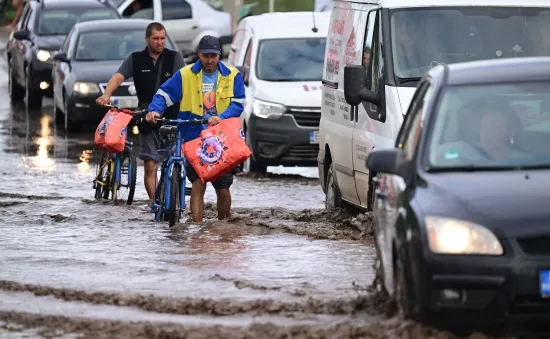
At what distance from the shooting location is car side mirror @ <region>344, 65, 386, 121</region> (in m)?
11.7

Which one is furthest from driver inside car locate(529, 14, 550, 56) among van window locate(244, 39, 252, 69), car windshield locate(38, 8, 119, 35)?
car windshield locate(38, 8, 119, 35)

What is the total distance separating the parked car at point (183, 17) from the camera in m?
35.6

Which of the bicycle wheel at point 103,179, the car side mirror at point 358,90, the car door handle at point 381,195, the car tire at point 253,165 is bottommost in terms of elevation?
the car tire at point 253,165

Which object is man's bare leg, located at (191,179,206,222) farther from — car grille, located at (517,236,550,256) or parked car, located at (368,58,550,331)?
car grille, located at (517,236,550,256)

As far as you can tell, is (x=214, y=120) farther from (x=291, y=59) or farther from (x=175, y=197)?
(x=291, y=59)

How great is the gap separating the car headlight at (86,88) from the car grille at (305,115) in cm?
501

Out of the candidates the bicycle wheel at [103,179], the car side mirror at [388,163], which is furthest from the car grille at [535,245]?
the bicycle wheel at [103,179]

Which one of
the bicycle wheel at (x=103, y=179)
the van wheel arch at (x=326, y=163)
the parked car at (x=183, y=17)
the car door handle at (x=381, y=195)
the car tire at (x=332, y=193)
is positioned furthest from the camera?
the parked car at (x=183, y=17)

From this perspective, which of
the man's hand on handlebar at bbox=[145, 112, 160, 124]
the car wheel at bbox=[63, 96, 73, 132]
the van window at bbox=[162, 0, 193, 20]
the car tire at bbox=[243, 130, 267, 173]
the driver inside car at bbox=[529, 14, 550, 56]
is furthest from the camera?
the van window at bbox=[162, 0, 193, 20]

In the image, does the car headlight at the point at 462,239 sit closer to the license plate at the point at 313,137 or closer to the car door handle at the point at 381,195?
the car door handle at the point at 381,195

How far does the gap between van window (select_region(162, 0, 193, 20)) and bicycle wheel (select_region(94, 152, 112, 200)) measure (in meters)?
20.4

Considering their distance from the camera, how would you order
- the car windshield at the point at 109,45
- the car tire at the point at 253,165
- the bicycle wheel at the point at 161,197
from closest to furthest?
1. the bicycle wheel at the point at 161,197
2. the car tire at the point at 253,165
3. the car windshield at the point at 109,45

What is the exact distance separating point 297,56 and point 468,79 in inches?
453

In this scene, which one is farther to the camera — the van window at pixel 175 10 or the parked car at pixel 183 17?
the van window at pixel 175 10
